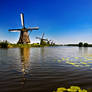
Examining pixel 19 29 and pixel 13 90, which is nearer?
pixel 13 90

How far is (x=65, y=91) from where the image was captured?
338cm

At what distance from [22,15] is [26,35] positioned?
36.2ft

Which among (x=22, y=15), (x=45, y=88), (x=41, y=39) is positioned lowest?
(x=45, y=88)

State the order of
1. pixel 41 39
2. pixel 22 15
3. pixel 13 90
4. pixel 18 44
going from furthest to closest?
pixel 41 39, pixel 18 44, pixel 22 15, pixel 13 90

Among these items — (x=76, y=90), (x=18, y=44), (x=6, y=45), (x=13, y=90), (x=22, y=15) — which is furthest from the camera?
(x=18, y=44)

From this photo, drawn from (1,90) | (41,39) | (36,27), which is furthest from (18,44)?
(1,90)

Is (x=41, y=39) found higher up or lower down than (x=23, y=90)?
higher up

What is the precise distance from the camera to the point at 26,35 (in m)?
51.5

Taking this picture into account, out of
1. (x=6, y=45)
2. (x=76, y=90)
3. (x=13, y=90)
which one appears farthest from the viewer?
(x=6, y=45)

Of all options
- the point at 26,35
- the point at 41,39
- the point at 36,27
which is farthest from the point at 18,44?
the point at 41,39

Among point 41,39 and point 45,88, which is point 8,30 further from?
point 45,88

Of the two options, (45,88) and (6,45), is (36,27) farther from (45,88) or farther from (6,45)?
(45,88)

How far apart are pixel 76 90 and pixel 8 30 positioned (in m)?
54.7

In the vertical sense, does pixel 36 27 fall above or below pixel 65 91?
above
